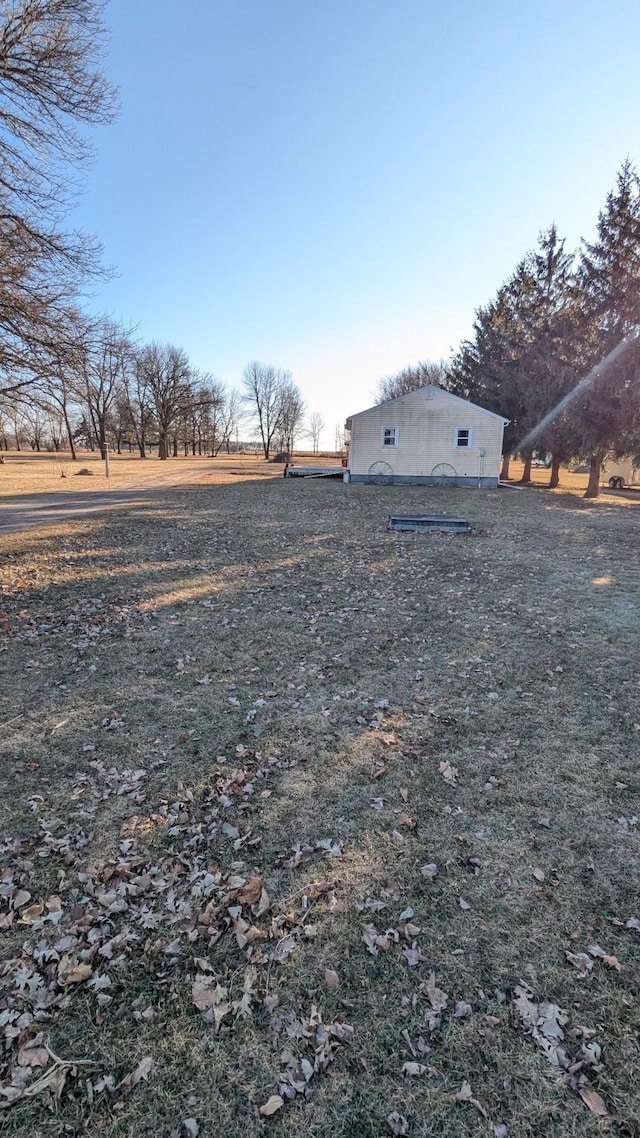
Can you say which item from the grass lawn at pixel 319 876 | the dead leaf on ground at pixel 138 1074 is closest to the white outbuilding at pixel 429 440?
the grass lawn at pixel 319 876

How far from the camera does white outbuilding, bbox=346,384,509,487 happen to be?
25.5 meters

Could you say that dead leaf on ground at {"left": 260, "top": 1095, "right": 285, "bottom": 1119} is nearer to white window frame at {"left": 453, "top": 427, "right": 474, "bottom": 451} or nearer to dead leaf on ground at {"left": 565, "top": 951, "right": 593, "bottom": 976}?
dead leaf on ground at {"left": 565, "top": 951, "right": 593, "bottom": 976}

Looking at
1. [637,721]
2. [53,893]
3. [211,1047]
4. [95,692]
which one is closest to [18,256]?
[95,692]

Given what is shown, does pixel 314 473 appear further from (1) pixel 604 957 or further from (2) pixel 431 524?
(1) pixel 604 957

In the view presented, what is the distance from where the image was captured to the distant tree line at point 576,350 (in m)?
20.4

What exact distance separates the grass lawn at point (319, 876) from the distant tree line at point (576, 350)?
60.6 ft

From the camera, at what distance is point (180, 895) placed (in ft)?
9.18

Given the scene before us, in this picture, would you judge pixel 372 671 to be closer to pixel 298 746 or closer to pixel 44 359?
pixel 298 746

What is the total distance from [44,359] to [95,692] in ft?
19.5

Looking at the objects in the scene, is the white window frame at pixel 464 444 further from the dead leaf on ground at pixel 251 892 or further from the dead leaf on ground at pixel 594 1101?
the dead leaf on ground at pixel 594 1101

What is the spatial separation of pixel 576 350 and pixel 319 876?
1015 inches

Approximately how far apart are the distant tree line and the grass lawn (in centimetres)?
1847

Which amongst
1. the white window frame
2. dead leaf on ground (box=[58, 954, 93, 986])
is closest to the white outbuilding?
the white window frame

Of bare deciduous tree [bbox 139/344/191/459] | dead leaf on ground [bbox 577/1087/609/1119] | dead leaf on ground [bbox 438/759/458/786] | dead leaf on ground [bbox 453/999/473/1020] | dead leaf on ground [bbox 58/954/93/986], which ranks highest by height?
bare deciduous tree [bbox 139/344/191/459]
